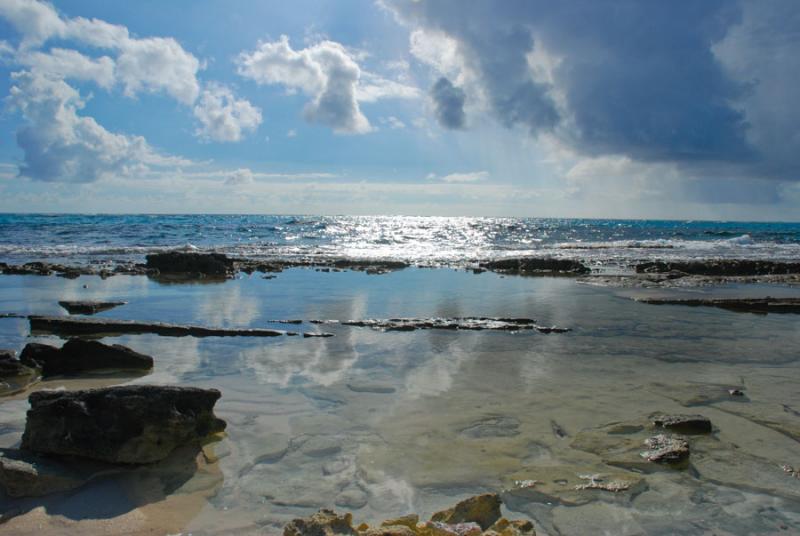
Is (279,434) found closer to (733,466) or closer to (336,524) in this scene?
(336,524)

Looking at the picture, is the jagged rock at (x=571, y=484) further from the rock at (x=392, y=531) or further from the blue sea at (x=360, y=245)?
the blue sea at (x=360, y=245)

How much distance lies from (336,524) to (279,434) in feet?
8.06

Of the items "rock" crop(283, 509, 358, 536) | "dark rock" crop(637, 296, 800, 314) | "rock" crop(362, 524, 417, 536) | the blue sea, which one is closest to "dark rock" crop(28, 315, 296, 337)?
"rock" crop(283, 509, 358, 536)

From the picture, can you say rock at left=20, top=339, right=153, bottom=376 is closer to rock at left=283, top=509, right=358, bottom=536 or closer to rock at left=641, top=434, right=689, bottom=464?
rock at left=283, top=509, right=358, bottom=536

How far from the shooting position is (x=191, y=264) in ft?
88.7

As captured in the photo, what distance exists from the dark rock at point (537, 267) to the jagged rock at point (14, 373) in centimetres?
2323

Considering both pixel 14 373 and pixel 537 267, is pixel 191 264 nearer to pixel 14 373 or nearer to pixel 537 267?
pixel 537 267

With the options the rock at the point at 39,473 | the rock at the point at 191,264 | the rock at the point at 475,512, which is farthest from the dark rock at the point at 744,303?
the rock at the point at 191,264

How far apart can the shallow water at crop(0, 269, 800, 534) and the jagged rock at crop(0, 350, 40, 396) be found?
0.59 m

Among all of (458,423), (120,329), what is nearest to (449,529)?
(458,423)

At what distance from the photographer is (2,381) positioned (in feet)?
27.1

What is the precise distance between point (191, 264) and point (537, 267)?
17335mm

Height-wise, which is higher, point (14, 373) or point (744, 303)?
point (744, 303)

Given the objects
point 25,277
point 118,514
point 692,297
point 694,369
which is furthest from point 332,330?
point 25,277
